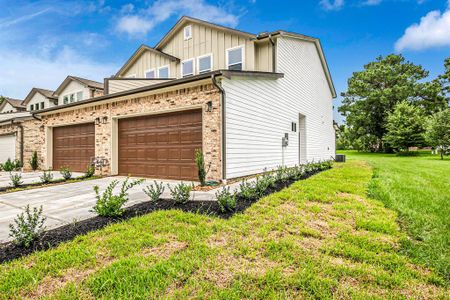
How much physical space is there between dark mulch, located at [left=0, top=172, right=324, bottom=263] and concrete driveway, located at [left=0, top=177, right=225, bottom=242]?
33cm

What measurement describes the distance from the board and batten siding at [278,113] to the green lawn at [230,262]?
13.6 ft

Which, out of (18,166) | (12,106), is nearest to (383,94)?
(18,166)

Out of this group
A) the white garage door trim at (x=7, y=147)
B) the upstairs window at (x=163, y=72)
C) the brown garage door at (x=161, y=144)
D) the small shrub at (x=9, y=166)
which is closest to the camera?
the brown garage door at (x=161, y=144)

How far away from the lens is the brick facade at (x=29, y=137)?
13078 mm

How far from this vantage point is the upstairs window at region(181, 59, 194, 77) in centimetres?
1244

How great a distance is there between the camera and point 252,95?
8820 mm

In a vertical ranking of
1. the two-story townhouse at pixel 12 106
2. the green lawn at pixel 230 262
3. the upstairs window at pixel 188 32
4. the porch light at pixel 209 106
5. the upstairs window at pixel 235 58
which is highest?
the upstairs window at pixel 188 32

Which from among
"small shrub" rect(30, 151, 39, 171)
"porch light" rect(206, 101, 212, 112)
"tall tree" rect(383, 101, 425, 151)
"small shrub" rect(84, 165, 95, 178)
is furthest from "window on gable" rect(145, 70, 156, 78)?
"tall tree" rect(383, 101, 425, 151)

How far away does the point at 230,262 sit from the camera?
268cm

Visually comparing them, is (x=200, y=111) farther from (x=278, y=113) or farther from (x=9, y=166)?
(x=9, y=166)

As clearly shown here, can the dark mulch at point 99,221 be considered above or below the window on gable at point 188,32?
below

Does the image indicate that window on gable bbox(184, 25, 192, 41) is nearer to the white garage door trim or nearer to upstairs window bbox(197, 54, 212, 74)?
upstairs window bbox(197, 54, 212, 74)

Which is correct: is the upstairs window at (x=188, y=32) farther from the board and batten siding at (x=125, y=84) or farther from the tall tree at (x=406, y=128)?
the tall tree at (x=406, y=128)

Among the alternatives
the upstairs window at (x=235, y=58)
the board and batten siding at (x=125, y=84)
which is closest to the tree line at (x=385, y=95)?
the upstairs window at (x=235, y=58)
